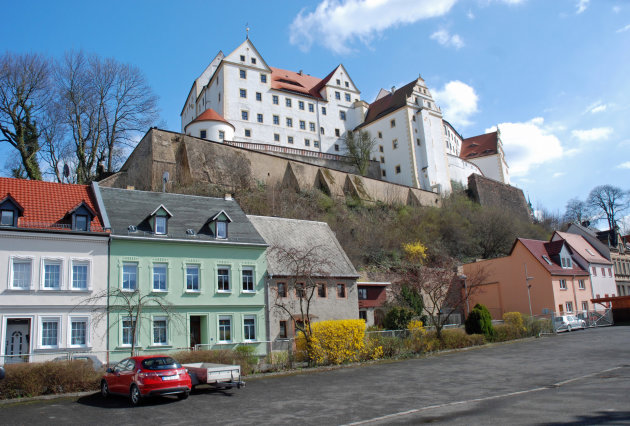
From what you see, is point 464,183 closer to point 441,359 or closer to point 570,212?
point 570,212

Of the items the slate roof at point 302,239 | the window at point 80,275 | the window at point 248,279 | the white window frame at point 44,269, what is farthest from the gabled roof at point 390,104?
the white window frame at point 44,269

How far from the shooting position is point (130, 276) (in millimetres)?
24625

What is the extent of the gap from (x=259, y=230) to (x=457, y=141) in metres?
77.7

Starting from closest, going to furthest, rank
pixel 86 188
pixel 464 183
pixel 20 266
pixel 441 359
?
1. pixel 20 266
2. pixel 441 359
3. pixel 86 188
4. pixel 464 183

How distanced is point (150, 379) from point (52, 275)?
10.7 meters

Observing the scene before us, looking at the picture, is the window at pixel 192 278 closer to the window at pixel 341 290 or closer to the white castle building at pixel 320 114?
the window at pixel 341 290

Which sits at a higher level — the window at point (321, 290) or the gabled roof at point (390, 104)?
the gabled roof at point (390, 104)

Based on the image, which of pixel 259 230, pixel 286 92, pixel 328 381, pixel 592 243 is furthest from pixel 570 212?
pixel 328 381

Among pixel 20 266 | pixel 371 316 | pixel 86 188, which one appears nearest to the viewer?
pixel 20 266

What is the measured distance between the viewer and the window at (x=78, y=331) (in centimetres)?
2259

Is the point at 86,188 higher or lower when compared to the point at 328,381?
higher

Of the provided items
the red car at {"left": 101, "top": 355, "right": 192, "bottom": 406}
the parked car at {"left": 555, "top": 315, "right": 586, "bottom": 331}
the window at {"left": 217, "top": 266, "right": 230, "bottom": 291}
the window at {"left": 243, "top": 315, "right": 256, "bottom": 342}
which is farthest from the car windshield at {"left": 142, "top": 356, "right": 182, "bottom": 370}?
the parked car at {"left": 555, "top": 315, "right": 586, "bottom": 331}

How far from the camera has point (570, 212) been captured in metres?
88.1

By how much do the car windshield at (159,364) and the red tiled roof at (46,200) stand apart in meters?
10.9
